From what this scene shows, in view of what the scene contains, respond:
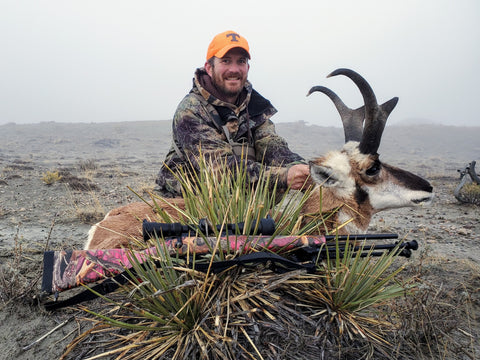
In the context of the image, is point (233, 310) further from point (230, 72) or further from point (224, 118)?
point (230, 72)

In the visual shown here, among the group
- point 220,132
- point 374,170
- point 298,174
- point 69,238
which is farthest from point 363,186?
point 69,238

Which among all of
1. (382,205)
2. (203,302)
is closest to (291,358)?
(203,302)

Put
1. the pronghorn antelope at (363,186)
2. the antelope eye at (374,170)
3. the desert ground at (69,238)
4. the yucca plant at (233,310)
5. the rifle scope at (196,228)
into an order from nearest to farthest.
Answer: the yucca plant at (233,310) → the rifle scope at (196,228) → the desert ground at (69,238) → the pronghorn antelope at (363,186) → the antelope eye at (374,170)

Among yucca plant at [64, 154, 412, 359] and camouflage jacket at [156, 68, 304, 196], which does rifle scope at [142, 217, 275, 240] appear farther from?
camouflage jacket at [156, 68, 304, 196]

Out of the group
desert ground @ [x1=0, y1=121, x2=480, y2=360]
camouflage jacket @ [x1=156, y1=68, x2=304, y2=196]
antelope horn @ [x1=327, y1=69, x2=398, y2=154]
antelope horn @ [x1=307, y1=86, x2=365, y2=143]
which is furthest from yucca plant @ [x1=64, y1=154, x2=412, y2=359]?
antelope horn @ [x1=307, y1=86, x2=365, y2=143]

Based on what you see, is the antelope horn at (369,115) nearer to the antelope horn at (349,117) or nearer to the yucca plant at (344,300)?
the antelope horn at (349,117)

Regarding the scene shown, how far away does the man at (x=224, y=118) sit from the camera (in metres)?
3.54

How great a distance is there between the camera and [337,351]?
65.4 inches

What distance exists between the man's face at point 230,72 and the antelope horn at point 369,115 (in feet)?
4.62

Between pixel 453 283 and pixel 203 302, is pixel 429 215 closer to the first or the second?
pixel 453 283

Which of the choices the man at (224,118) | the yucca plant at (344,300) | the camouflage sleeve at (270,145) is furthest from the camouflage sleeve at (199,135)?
the yucca plant at (344,300)

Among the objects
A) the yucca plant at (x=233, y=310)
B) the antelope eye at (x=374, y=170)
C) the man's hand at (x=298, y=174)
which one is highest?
the antelope eye at (x=374, y=170)

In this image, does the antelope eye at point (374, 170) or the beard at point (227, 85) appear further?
the beard at point (227, 85)

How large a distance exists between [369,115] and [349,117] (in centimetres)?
61
